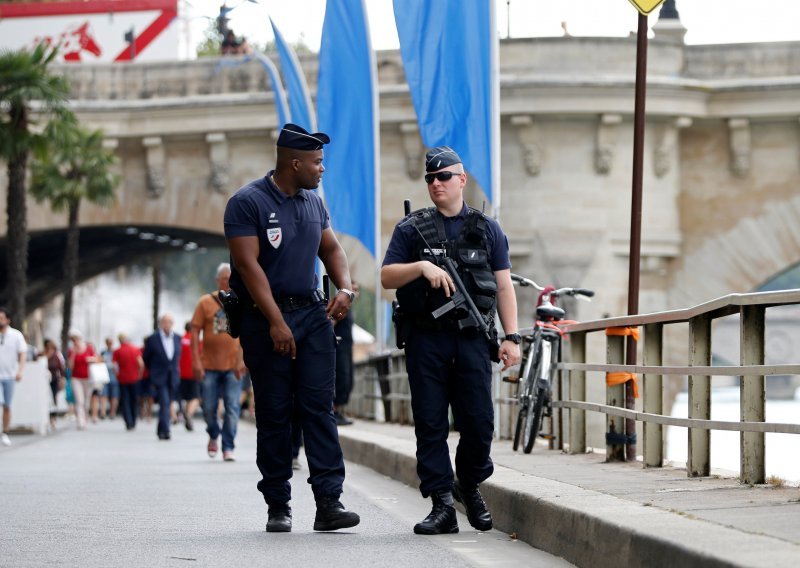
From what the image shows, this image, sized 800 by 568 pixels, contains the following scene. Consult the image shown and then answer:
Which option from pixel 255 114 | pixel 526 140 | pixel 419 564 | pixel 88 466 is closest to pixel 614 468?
pixel 419 564

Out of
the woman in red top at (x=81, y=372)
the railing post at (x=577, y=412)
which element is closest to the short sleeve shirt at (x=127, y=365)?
the woman in red top at (x=81, y=372)

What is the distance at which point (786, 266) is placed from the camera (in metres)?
31.3

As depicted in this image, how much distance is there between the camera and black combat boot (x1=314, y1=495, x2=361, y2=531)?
854cm

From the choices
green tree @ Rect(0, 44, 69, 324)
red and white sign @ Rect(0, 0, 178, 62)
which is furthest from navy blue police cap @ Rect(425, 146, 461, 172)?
red and white sign @ Rect(0, 0, 178, 62)

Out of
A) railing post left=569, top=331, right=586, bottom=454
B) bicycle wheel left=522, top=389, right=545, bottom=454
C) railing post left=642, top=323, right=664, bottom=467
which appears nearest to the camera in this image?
railing post left=642, top=323, right=664, bottom=467

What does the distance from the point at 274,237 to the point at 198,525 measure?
1.70m

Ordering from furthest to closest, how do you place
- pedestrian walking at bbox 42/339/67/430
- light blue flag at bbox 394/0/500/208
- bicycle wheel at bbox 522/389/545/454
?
1. pedestrian walking at bbox 42/339/67/430
2. light blue flag at bbox 394/0/500/208
3. bicycle wheel at bbox 522/389/545/454

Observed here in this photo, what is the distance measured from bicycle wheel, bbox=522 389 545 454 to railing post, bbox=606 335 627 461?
0.63 m

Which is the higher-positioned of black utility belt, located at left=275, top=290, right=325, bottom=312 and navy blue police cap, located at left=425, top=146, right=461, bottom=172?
navy blue police cap, located at left=425, top=146, right=461, bottom=172

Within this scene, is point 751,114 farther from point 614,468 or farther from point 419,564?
point 419,564

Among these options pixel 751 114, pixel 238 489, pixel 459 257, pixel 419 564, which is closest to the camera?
pixel 419 564

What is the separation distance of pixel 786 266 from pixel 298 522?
76.1 ft

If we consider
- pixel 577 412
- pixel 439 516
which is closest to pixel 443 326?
pixel 439 516

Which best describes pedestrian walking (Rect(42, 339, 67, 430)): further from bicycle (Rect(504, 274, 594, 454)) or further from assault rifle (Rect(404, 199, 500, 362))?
assault rifle (Rect(404, 199, 500, 362))
